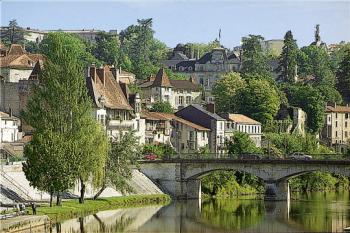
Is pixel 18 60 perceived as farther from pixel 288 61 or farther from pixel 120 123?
pixel 288 61

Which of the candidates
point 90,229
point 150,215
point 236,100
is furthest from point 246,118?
point 90,229

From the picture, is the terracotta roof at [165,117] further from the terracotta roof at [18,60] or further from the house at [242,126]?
the terracotta roof at [18,60]

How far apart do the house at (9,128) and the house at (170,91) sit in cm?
3703

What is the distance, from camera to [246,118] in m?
132

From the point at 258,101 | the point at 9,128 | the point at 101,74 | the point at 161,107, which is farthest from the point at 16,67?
the point at 258,101

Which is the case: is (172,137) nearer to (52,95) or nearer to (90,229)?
(52,95)

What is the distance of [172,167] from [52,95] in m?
23.8

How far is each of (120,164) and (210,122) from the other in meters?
39.6

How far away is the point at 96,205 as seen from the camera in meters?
78.0

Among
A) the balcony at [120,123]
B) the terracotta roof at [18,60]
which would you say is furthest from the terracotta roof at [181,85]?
the balcony at [120,123]

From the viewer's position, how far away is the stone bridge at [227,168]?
3531 inches

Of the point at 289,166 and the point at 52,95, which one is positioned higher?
the point at 52,95

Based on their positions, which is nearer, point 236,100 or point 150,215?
point 150,215

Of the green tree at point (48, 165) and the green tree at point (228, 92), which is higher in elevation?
the green tree at point (228, 92)
